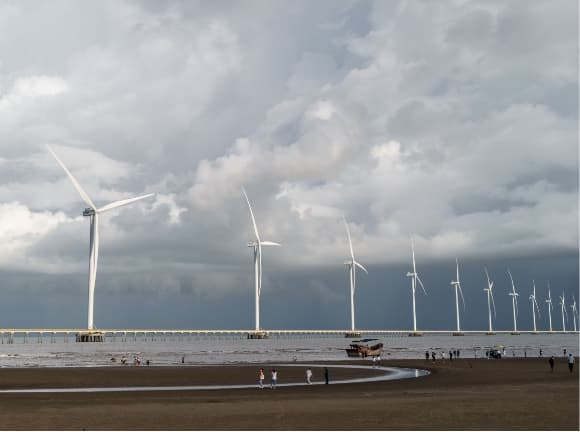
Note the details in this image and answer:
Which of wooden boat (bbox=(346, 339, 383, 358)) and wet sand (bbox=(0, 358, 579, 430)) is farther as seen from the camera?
wooden boat (bbox=(346, 339, 383, 358))

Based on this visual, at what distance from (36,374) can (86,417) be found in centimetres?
4230

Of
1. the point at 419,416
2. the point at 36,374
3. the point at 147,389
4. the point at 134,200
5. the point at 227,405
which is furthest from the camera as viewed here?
the point at 134,200

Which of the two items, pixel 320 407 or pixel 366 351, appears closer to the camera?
pixel 320 407

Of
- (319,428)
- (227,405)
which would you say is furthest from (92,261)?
(319,428)

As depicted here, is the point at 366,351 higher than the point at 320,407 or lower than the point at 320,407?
lower

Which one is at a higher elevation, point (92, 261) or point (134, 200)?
point (134, 200)

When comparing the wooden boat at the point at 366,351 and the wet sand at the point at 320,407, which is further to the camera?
the wooden boat at the point at 366,351

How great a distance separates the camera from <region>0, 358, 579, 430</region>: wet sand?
30.9 metres

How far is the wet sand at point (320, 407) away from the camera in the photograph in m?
30.9

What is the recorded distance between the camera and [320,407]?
123ft

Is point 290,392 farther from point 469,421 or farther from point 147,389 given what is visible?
point 469,421

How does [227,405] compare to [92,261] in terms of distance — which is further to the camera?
[92,261]

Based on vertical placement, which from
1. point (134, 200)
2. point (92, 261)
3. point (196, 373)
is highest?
point (134, 200)

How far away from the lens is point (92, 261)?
7052 inches
